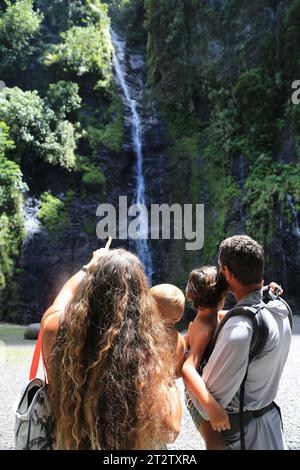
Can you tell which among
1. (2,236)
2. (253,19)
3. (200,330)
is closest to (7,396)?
(200,330)

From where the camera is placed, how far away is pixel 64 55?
17.9 meters

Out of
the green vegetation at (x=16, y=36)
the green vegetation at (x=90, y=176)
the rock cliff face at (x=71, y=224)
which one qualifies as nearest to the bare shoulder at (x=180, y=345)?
the rock cliff face at (x=71, y=224)

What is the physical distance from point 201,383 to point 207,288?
1.74 feet

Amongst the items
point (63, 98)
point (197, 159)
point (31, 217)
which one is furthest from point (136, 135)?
point (31, 217)

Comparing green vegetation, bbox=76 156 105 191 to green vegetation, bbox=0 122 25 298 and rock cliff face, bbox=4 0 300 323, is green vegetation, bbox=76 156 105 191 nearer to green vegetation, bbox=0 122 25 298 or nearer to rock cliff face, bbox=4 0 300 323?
rock cliff face, bbox=4 0 300 323

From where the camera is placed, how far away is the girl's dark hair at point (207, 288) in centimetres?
233

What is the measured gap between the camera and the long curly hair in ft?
5.10

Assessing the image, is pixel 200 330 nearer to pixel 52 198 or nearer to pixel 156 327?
pixel 156 327

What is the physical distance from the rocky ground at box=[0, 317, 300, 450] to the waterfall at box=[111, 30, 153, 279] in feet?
19.9

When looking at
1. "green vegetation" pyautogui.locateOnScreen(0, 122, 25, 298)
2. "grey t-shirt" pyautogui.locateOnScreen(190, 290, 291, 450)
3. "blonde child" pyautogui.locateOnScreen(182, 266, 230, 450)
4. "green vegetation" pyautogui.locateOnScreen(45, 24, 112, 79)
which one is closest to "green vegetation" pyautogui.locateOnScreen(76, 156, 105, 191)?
"green vegetation" pyautogui.locateOnScreen(0, 122, 25, 298)

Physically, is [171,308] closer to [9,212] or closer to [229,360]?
[229,360]

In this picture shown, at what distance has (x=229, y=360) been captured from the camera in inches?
73.4

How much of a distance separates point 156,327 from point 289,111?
47.5 ft

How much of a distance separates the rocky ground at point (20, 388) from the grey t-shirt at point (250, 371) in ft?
6.19
